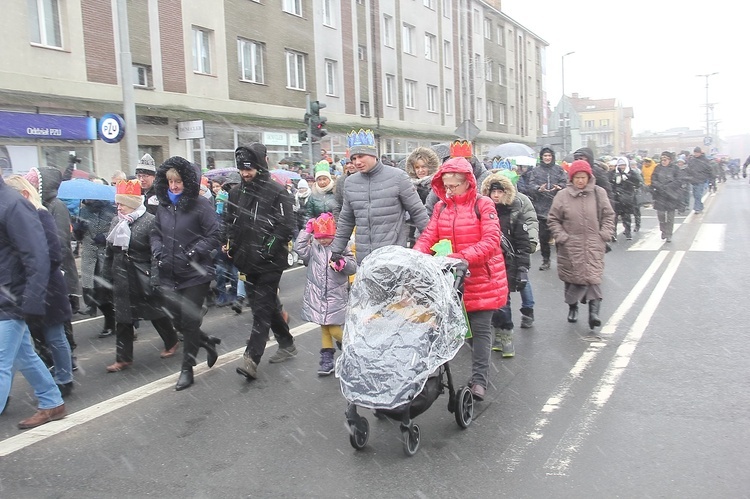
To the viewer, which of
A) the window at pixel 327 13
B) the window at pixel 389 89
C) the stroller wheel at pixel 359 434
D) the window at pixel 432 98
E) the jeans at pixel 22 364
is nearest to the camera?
the stroller wheel at pixel 359 434

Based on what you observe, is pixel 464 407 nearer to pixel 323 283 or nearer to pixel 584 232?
pixel 323 283

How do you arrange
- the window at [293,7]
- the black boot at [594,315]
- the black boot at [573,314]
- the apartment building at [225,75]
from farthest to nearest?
the window at [293,7] → the apartment building at [225,75] → the black boot at [573,314] → the black boot at [594,315]

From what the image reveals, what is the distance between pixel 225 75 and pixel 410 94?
53.7 ft

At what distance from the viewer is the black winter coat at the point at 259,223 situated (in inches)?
248

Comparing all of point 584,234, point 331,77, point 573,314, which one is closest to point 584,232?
point 584,234

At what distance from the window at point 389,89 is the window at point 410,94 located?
155cm

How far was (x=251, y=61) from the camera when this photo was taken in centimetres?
2552

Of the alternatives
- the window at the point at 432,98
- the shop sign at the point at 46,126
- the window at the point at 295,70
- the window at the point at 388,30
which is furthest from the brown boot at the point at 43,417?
the window at the point at 432,98

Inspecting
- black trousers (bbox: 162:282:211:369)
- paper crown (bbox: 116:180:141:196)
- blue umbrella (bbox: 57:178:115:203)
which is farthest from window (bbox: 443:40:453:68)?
black trousers (bbox: 162:282:211:369)

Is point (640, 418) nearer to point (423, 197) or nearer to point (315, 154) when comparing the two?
point (423, 197)

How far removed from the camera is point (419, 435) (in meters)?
4.71

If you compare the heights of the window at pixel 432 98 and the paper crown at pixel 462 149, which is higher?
the window at pixel 432 98

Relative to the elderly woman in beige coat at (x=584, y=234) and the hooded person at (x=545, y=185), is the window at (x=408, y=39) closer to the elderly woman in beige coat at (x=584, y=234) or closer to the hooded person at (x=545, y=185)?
the hooded person at (x=545, y=185)

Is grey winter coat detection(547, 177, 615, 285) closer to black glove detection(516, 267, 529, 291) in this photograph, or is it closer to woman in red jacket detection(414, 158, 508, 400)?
black glove detection(516, 267, 529, 291)
